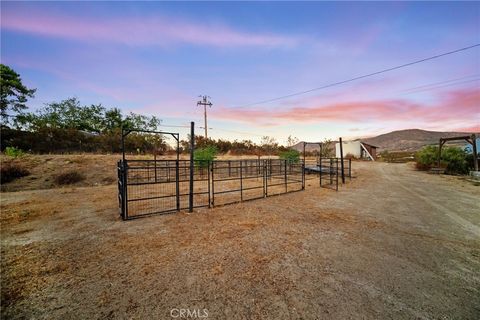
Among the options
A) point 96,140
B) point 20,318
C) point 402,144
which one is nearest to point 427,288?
point 20,318

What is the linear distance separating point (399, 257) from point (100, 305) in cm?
544

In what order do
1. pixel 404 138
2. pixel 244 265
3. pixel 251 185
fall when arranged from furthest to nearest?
1. pixel 404 138
2. pixel 251 185
3. pixel 244 265

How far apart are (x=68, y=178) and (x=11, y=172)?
3445mm

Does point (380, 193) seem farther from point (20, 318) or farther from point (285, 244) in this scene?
point (20, 318)

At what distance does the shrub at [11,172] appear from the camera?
45.1 ft

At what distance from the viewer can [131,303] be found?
3021 mm

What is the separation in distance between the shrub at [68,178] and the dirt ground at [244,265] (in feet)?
A: 26.1

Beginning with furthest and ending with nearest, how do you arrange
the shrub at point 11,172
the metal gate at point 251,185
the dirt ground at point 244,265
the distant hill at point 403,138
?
the distant hill at point 403,138 < the shrub at point 11,172 < the metal gate at point 251,185 < the dirt ground at point 244,265

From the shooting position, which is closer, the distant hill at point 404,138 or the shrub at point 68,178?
the shrub at point 68,178

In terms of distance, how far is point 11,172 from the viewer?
46.8ft

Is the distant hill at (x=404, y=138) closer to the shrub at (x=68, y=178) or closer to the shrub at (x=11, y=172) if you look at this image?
the shrub at (x=68, y=178)

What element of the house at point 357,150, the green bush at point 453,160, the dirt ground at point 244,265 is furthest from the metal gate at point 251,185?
the house at point 357,150

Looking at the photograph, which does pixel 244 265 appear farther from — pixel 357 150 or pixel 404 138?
pixel 404 138

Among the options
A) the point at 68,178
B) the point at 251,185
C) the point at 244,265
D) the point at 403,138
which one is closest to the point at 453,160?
the point at 251,185
